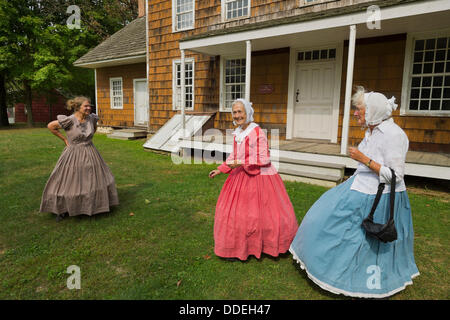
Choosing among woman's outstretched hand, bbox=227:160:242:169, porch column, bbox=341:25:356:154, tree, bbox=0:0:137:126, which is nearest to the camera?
woman's outstretched hand, bbox=227:160:242:169

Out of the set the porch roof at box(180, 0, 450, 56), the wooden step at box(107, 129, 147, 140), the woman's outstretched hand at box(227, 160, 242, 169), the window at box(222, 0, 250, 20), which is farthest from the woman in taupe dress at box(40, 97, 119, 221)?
the wooden step at box(107, 129, 147, 140)

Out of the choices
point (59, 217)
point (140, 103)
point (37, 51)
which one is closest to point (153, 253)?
point (59, 217)

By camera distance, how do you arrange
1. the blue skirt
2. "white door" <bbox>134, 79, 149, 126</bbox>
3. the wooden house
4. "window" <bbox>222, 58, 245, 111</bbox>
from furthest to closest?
"white door" <bbox>134, 79, 149, 126</bbox>, "window" <bbox>222, 58, 245, 111</bbox>, the wooden house, the blue skirt

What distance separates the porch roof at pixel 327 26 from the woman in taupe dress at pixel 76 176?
4959 millimetres

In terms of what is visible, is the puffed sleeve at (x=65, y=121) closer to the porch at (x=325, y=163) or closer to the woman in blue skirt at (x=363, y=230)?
the woman in blue skirt at (x=363, y=230)

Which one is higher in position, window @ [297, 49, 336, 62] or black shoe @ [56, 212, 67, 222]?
window @ [297, 49, 336, 62]

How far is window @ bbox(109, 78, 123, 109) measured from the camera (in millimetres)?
15443

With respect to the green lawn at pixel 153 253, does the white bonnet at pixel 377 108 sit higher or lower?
higher

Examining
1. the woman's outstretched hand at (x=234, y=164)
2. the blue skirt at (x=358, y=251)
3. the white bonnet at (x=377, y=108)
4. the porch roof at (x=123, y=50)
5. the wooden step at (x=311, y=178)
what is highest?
the porch roof at (x=123, y=50)

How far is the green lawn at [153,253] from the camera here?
2.77m

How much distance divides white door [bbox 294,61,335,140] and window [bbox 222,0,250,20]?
2540 millimetres

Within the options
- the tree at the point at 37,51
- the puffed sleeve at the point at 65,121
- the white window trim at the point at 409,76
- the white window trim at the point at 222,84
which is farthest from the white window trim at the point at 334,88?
the tree at the point at 37,51

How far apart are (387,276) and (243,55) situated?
8.63 m

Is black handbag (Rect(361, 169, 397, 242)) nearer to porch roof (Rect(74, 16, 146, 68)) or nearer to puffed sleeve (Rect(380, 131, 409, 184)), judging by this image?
puffed sleeve (Rect(380, 131, 409, 184))
